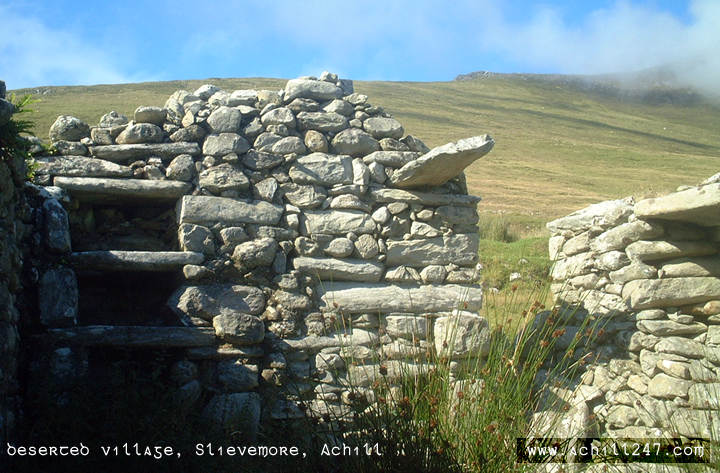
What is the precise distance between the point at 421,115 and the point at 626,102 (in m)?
41.4

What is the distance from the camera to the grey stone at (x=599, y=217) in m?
5.82

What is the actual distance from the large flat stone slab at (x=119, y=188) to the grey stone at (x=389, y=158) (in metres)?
1.60

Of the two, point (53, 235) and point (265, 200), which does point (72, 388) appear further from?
point (265, 200)

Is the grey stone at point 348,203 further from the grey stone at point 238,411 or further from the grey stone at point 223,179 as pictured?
the grey stone at point 238,411

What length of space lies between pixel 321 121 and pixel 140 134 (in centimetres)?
156

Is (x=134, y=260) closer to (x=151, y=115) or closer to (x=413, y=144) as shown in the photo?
(x=151, y=115)

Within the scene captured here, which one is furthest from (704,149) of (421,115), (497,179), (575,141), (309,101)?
(309,101)

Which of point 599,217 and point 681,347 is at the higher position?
point 599,217

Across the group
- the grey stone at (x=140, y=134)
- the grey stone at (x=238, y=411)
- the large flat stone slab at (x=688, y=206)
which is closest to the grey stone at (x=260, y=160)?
the grey stone at (x=140, y=134)

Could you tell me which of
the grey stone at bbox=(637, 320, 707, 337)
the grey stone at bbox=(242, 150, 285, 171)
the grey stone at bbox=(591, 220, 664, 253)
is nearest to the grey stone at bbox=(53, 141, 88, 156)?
the grey stone at bbox=(242, 150, 285, 171)

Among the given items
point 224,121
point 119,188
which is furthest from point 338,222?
point 119,188

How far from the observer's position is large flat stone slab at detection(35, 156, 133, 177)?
4.79m

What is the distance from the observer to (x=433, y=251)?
5.23 m

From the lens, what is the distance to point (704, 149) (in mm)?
49750
